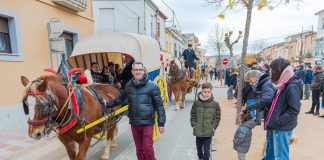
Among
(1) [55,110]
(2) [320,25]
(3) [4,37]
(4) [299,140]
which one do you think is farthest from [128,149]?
(2) [320,25]

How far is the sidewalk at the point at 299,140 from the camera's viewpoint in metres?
4.08

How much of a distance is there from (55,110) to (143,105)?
115cm

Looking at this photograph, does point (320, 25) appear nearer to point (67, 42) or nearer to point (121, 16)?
point (121, 16)

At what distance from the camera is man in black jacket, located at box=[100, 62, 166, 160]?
10.3ft

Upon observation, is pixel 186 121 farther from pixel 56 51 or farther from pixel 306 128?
pixel 56 51

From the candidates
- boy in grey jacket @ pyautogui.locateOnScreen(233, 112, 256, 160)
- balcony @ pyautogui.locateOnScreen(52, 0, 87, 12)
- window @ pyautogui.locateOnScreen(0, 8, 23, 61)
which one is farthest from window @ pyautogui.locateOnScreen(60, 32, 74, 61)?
boy in grey jacket @ pyautogui.locateOnScreen(233, 112, 256, 160)

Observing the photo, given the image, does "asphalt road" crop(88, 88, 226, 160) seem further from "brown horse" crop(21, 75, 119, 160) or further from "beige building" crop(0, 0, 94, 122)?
"beige building" crop(0, 0, 94, 122)

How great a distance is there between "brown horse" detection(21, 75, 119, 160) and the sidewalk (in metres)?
2.42

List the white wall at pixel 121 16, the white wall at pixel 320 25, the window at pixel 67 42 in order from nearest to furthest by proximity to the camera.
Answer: the window at pixel 67 42
the white wall at pixel 121 16
the white wall at pixel 320 25

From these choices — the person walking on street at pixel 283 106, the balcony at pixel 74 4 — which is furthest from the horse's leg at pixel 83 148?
the balcony at pixel 74 4

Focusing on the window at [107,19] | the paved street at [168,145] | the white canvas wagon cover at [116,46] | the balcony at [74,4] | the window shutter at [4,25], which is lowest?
the paved street at [168,145]

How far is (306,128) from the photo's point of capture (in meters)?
5.87

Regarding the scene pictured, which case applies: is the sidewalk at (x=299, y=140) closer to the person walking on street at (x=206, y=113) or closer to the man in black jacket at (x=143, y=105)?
the person walking on street at (x=206, y=113)

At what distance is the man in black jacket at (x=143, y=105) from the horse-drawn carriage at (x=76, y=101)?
57 cm
